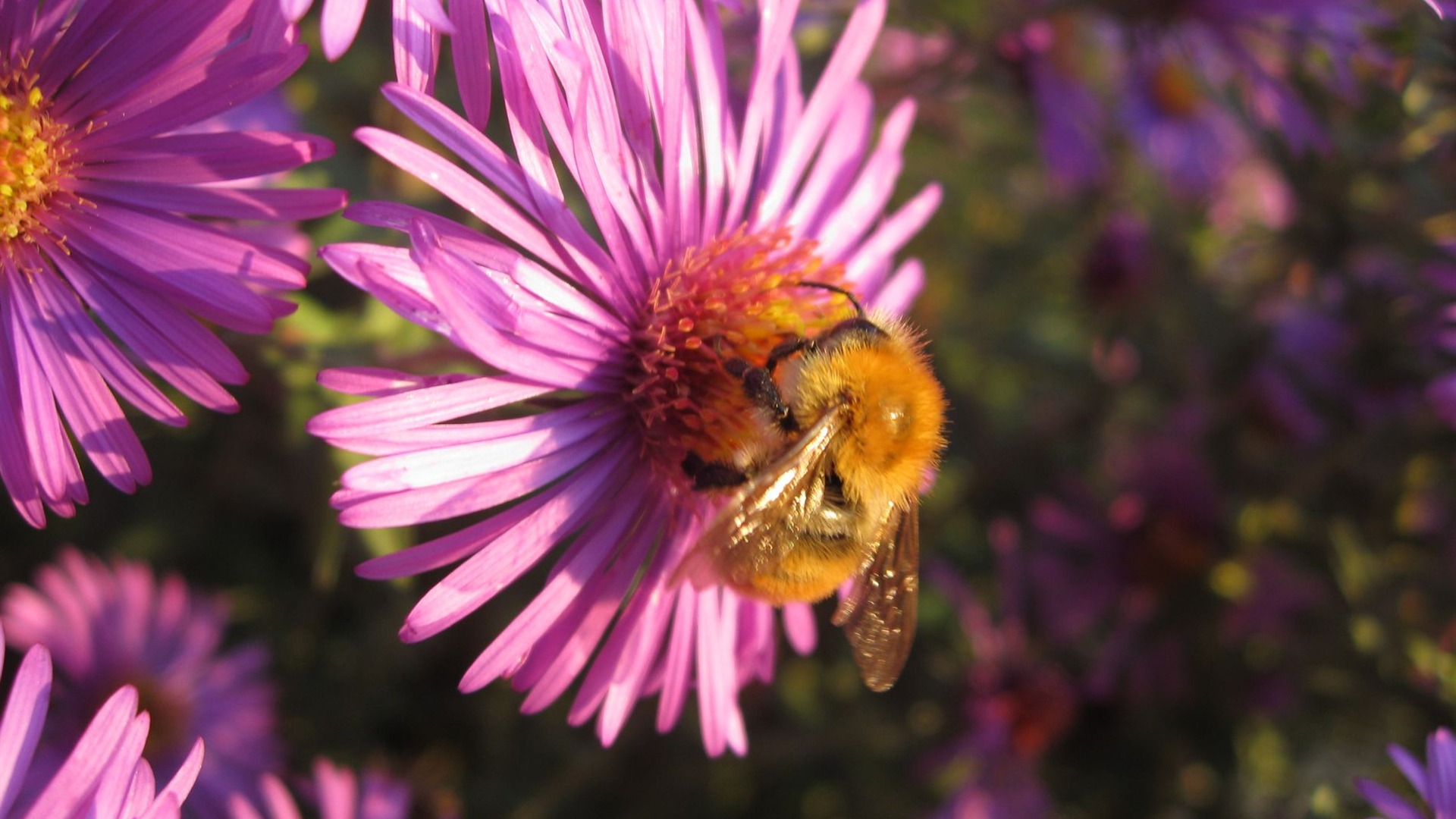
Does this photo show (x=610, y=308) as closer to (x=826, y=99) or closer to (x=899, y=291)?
(x=826, y=99)

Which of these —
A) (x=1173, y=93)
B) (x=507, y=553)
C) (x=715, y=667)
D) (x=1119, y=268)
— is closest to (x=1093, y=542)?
(x=1119, y=268)

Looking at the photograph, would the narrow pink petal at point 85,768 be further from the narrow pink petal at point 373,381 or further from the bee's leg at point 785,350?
the bee's leg at point 785,350

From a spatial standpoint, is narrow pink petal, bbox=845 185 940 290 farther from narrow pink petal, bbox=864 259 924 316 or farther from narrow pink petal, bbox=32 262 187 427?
narrow pink petal, bbox=32 262 187 427

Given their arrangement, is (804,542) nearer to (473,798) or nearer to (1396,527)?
(473,798)

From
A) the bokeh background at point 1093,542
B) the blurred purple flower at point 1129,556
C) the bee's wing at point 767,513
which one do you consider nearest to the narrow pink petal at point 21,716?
the bee's wing at point 767,513

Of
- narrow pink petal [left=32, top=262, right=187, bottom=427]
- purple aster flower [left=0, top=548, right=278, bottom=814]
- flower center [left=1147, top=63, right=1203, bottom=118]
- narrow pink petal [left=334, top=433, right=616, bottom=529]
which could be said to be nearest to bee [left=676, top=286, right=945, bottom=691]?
narrow pink petal [left=334, top=433, right=616, bottom=529]
